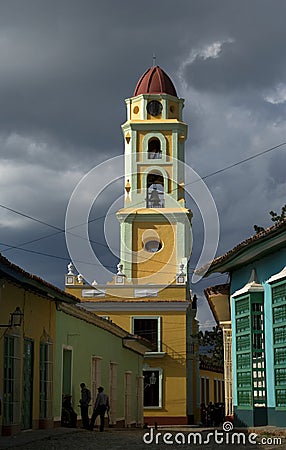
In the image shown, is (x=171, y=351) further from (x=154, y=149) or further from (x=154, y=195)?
(x=154, y=149)

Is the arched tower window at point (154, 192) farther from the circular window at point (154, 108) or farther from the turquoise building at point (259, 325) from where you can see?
the turquoise building at point (259, 325)

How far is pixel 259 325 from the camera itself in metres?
16.2

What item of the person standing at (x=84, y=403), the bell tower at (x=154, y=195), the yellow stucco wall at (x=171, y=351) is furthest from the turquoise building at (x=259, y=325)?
the bell tower at (x=154, y=195)

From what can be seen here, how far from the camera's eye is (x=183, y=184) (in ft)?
129

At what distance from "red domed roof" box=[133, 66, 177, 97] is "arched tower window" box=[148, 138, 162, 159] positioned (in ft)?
7.64

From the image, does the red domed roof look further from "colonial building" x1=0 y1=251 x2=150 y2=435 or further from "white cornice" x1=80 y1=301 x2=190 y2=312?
"colonial building" x1=0 y1=251 x2=150 y2=435

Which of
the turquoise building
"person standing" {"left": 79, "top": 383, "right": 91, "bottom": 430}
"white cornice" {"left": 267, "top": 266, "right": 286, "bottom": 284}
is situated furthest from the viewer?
"person standing" {"left": 79, "top": 383, "right": 91, "bottom": 430}

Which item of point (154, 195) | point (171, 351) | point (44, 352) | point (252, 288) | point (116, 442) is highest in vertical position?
point (154, 195)

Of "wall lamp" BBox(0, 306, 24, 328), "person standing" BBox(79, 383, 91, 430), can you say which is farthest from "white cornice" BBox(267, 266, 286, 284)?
"person standing" BBox(79, 383, 91, 430)

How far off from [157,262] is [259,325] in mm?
24063

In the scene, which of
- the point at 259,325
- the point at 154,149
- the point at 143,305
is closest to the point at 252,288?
the point at 259,325

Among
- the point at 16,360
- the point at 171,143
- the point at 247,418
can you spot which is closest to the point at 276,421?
the point at 247,418

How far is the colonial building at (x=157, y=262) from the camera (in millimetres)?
37938

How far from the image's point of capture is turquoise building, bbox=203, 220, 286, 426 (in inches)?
577
